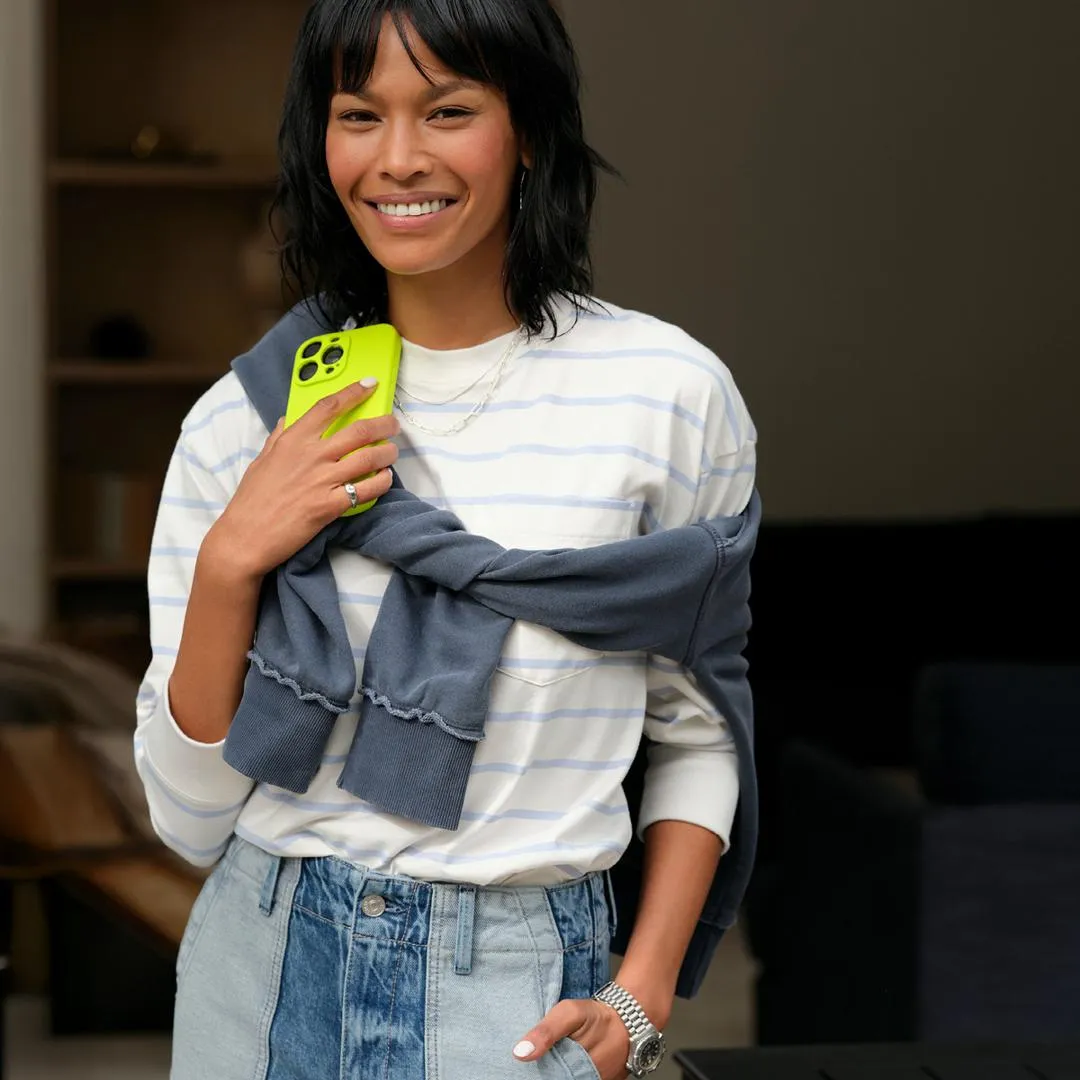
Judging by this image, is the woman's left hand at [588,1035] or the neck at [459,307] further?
the neck at [459,307]

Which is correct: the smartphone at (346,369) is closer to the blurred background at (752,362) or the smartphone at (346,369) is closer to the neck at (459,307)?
the neck at (459,307)

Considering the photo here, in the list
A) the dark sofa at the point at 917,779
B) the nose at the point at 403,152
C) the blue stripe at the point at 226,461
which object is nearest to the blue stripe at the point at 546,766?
the blue stripe at the point at 226,461

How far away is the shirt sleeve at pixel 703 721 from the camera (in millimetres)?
1321

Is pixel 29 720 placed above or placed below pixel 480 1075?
below

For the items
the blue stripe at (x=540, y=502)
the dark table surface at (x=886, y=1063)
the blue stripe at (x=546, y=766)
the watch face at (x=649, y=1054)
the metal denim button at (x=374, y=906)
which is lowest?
the dark table surface at (x=886, y=1063)

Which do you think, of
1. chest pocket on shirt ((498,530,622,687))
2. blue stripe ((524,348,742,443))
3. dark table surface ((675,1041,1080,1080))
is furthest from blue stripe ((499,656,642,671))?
dark table surface ((675,1041,1080,1080))

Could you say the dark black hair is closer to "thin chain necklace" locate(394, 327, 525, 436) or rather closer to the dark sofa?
"thin chain necklace" locate(394, 327, 525, 436)

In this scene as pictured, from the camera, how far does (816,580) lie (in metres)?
2.59

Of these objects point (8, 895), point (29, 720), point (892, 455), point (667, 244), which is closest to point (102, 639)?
A: point (29, 720)

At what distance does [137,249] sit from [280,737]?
1.50 m

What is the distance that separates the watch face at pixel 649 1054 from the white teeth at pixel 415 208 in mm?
636

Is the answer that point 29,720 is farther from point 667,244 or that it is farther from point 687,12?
point 687,12

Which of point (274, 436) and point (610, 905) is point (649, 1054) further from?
point (274, 436)

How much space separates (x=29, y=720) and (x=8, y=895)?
0.27m
